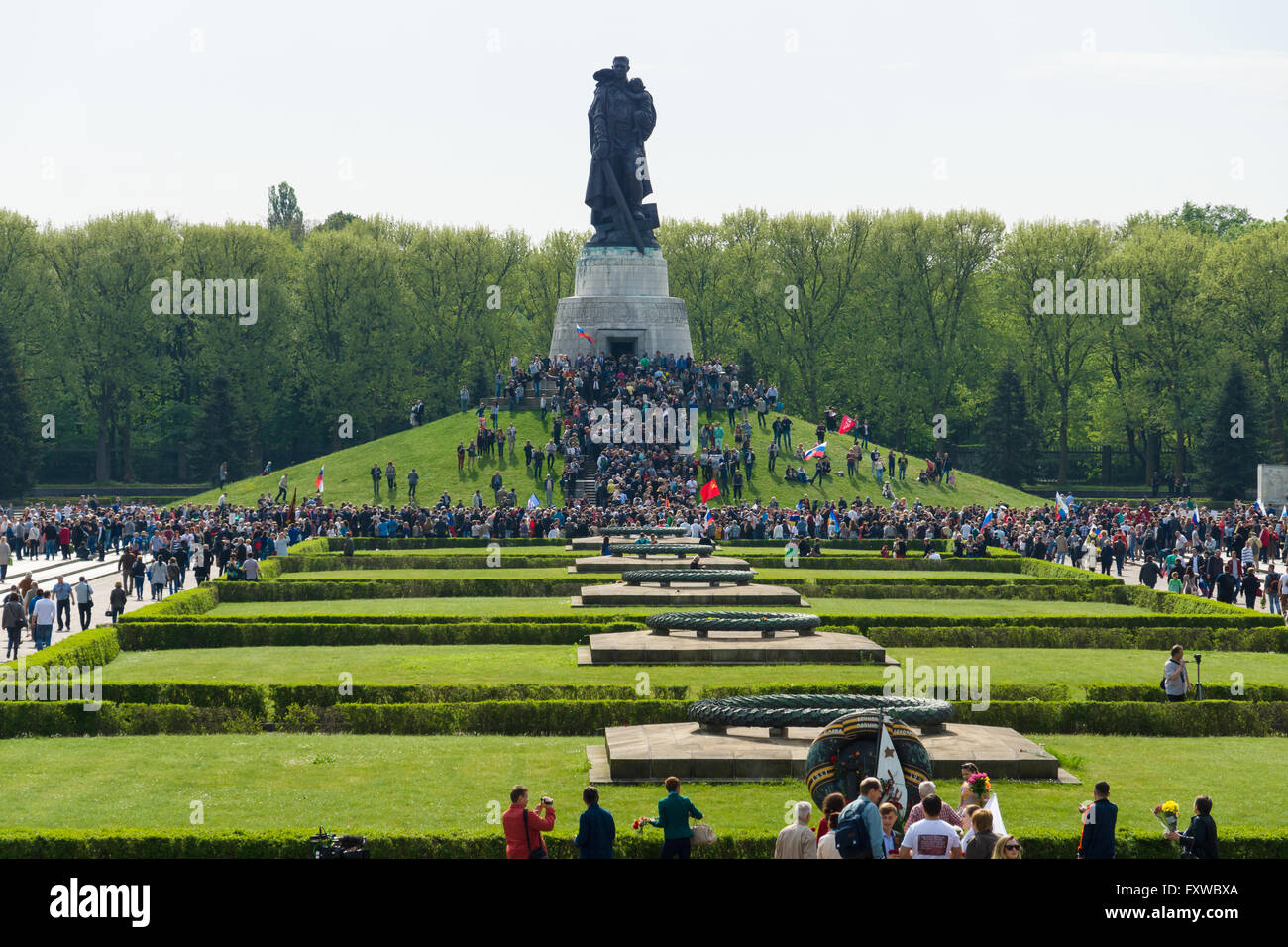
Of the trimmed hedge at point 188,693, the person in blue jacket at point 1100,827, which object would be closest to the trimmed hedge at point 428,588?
the trimmed hedge at point 188,693

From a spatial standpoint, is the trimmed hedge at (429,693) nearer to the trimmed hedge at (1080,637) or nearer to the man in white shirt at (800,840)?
the trimmed hedge at (1080,637)

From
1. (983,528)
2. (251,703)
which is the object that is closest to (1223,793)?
(251,703)

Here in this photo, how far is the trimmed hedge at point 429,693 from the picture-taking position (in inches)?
920

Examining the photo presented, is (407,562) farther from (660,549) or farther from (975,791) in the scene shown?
(975,791)

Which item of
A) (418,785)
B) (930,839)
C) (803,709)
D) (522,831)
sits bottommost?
(418,785)

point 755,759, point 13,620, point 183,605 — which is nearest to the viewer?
point 755,759

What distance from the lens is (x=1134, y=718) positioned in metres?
22.5

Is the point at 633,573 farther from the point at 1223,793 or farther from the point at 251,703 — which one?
the point at 1223,793

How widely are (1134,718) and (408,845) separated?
39.2 feet

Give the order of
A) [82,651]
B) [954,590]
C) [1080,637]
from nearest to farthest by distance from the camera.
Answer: [82,651], [1080,637], [954,590]

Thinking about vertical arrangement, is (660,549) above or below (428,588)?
above

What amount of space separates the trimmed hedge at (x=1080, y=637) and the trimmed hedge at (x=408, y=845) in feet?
50.6

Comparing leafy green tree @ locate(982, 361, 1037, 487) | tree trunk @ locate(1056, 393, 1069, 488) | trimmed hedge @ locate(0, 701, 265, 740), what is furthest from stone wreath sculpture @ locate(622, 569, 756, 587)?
tree trunk @ locate(1056, 393, 1069, 488)

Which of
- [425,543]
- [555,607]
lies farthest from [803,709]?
[425,543]
